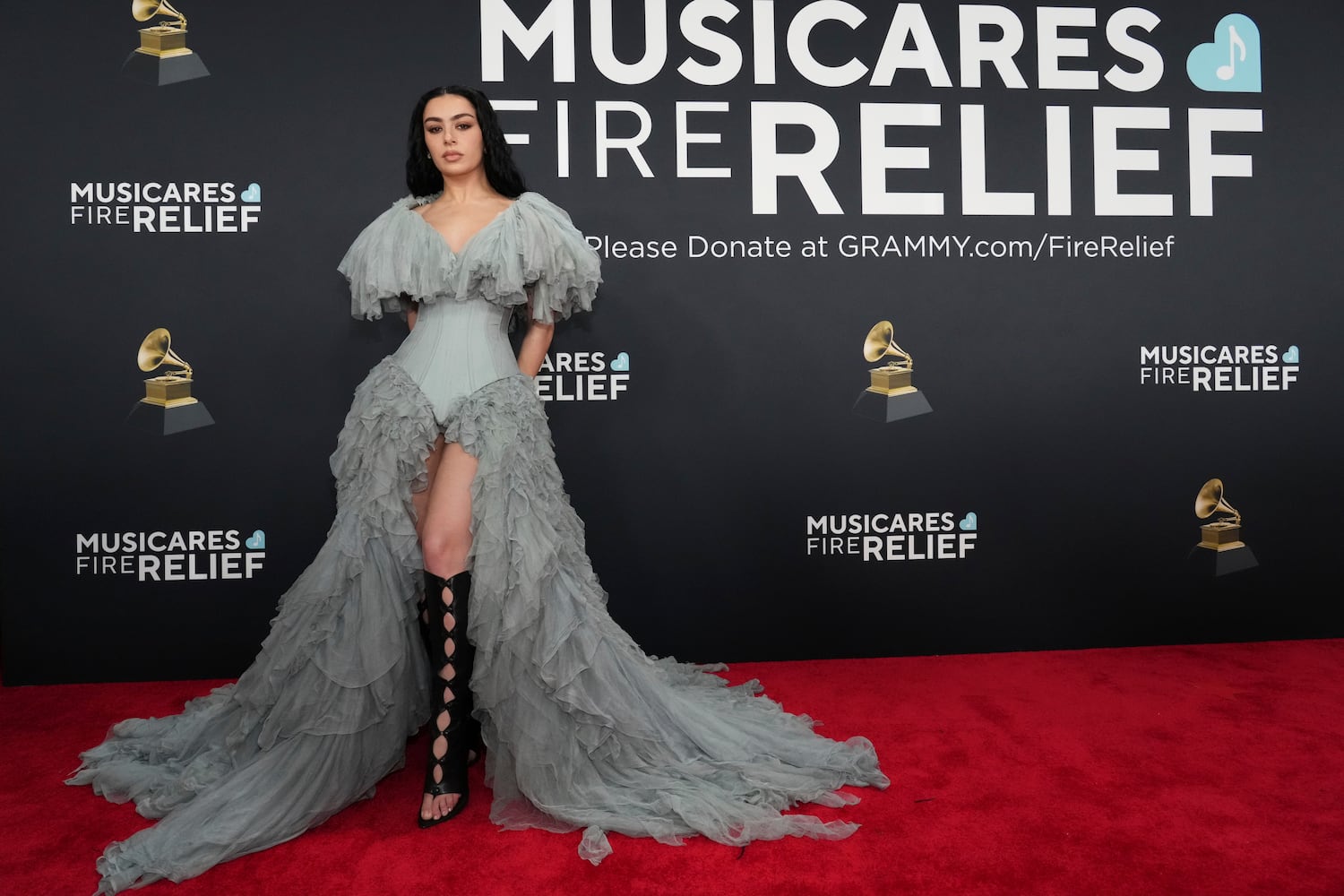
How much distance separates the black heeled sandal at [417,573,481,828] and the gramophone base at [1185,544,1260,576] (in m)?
2.87

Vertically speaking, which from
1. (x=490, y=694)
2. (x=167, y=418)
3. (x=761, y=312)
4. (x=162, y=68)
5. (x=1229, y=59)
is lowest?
(x=490, y=694)

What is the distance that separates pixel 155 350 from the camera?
329 cm

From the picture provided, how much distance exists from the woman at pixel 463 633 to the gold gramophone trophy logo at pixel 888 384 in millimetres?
1389

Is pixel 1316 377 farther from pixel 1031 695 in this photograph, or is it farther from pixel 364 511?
pixel 364 511

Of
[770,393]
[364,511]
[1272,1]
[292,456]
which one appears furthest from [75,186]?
[1272,1]

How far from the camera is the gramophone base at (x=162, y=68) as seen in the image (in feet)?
10.6

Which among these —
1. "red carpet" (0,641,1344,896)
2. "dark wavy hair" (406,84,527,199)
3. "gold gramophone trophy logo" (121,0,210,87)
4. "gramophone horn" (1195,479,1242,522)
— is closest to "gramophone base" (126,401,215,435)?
"red carpet" (0,641,1344,896)

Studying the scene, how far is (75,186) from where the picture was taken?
10.6 ft

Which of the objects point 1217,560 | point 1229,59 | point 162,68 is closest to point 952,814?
point 1217,560

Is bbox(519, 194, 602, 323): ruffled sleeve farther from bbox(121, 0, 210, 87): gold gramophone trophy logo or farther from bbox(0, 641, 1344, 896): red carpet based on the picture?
bbox(121, 0, 210, 87): gold gramophone trophy logo

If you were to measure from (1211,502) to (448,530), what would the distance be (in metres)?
2.98

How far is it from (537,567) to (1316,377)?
127 inches

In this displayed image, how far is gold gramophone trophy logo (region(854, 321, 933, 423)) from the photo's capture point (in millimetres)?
3508

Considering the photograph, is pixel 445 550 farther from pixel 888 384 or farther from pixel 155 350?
pixel 888 384
